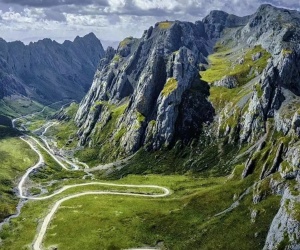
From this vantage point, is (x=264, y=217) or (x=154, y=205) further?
(x=154, y=205)

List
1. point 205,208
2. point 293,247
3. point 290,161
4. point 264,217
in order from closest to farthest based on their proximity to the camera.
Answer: point 293,247, point 264,217, point 290,161, point 205,208

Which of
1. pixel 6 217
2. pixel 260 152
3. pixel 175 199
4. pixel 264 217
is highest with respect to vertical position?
pixel 260 152

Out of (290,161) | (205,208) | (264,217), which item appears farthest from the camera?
(205,208)

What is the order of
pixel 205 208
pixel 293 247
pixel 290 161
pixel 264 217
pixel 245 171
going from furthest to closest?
pixel 245 171
pixel 205 208
pixel 290 161
pixel 264 217
pixel 293 247

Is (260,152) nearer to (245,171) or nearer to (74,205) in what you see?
(245,171)

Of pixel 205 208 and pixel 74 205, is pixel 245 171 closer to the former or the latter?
pixel 205 208

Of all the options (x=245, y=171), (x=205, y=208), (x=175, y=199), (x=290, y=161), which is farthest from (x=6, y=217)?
(x=290, y=161)

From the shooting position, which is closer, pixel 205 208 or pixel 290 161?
pixel 290 161

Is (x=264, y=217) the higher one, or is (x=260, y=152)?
(x=260, y=152)

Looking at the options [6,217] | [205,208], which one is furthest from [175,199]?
[6,217]
